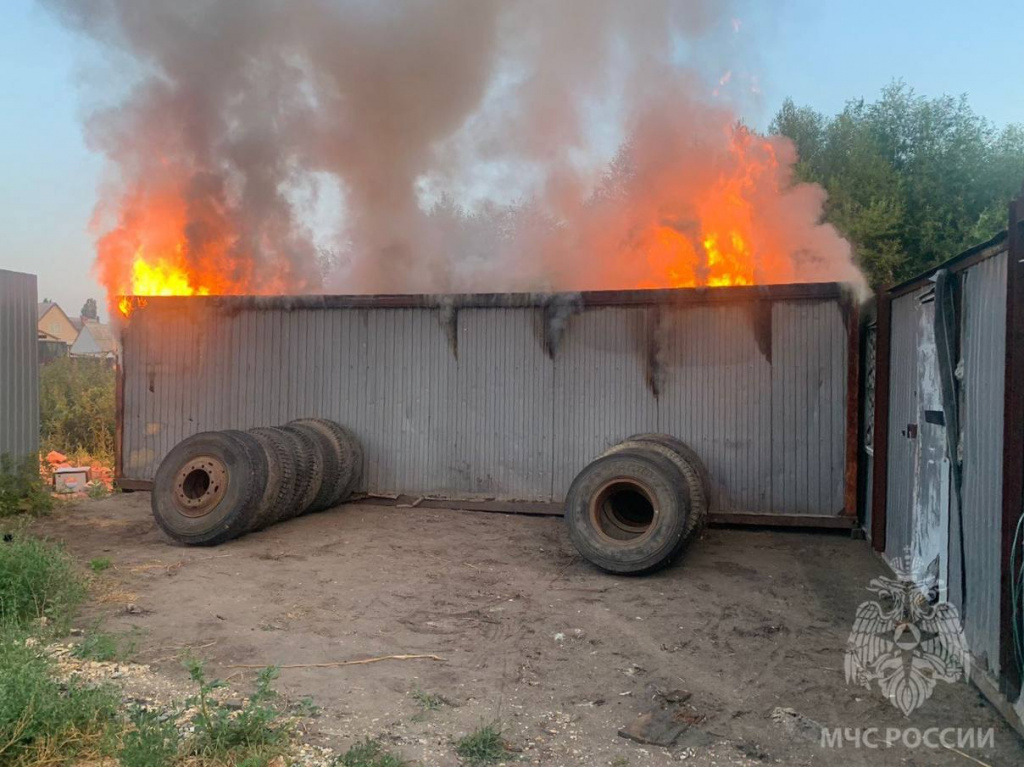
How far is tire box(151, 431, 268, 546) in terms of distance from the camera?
781 centimetres

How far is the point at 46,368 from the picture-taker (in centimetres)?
1952

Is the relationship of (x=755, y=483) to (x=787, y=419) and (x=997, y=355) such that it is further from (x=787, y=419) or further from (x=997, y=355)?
(x=997, y=355)

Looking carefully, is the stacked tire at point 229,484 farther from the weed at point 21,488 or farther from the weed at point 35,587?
the weed at point 21,488

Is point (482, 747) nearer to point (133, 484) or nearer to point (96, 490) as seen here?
point (133, 484)

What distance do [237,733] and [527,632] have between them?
7.88 feet

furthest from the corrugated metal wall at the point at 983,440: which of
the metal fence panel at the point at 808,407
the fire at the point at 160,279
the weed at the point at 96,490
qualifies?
the fire at the point at 160,279

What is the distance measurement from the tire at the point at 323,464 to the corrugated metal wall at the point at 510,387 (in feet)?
2.65

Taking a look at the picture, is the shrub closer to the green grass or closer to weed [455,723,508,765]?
the green grass

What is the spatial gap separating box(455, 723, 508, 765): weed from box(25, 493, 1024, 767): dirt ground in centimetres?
6

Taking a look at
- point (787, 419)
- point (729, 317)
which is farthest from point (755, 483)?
point (729, 317)

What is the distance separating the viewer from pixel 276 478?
8.32 m

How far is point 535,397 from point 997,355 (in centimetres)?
613

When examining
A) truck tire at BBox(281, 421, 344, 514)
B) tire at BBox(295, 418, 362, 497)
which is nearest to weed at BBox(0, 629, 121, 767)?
truck tire at BBox(281, 421, 344, 514)

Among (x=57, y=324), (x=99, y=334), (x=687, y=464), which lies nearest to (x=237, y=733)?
(x=687, y=464)
